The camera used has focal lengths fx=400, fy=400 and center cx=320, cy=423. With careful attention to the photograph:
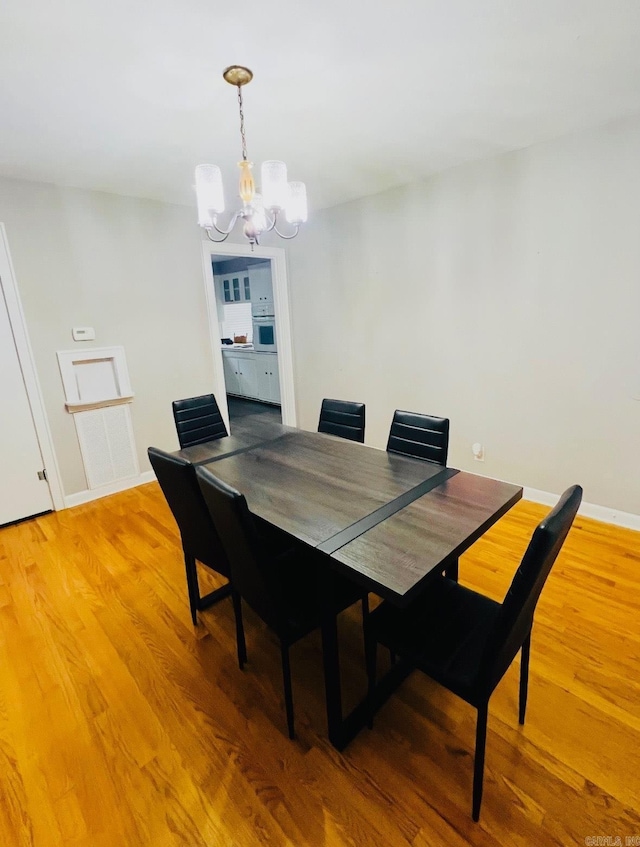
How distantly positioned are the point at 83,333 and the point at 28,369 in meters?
0.48

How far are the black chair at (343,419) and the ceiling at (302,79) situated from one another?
1.64 meters

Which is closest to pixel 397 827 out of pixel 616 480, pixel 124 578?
pixel 124 578

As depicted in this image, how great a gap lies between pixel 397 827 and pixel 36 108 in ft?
10.6

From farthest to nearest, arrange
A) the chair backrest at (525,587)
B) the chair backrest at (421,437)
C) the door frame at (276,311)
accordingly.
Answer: the door frame at (276,311), the chair backrest at (421,437), the chair backrest at (525,587)

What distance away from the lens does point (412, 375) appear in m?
3.64

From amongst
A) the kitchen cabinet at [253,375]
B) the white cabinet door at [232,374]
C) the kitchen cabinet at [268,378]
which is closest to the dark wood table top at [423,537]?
the kitchen cabinet at [253,375]

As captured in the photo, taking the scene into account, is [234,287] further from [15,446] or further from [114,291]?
[15,446]

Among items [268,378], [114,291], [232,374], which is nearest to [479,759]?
[114,291]

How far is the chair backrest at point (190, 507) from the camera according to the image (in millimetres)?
1587

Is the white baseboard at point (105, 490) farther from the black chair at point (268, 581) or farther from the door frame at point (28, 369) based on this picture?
the black chair at point (268, 581)

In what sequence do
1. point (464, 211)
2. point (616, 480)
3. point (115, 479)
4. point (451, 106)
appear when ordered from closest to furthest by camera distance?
point (451, 106)
point (616, 480)
point (464, 211)
point (115, 479)

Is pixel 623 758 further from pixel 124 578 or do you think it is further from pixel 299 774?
pixel 124 578

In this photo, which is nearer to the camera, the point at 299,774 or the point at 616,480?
the point at 299,774

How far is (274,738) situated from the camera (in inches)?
57.1
